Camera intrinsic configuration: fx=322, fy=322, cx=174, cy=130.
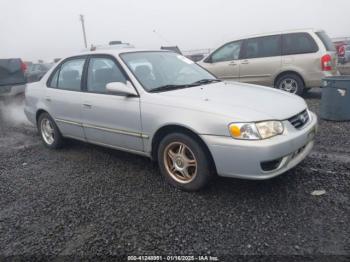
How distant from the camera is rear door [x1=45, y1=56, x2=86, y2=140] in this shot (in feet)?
15.2

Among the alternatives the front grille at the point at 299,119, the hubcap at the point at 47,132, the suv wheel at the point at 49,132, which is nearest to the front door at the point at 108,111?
the suv wheel at the point at 49,132

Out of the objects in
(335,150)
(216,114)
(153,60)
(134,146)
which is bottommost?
(335,150)

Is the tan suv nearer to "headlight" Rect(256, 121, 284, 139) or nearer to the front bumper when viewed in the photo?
the front bumper

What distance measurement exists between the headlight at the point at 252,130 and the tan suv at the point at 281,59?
5216mm

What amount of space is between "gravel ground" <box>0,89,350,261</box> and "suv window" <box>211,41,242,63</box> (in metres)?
4.78

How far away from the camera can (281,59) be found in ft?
26.2

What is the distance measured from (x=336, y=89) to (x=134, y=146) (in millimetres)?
4097

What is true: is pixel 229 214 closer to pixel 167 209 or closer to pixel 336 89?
pixel 167 209

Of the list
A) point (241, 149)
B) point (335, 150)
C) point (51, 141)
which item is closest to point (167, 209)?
point (241, 149)

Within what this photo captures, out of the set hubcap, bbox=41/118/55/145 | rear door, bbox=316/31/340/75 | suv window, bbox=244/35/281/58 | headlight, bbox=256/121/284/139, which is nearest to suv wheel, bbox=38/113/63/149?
hubcap, bbox=41/118/55/145

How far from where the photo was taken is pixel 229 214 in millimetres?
3066

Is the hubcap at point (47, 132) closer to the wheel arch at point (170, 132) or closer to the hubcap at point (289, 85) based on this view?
the wheel arch at point (170, 132)

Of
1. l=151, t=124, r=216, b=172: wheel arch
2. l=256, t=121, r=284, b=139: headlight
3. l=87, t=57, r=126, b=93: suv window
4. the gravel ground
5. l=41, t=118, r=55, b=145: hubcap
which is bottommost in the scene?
the gravel ground

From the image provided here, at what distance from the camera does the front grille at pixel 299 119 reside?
130 inches
